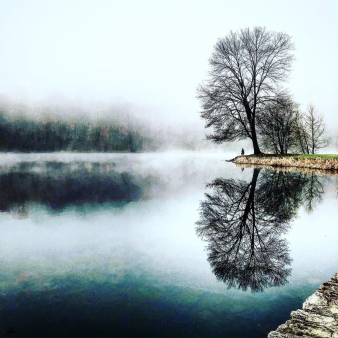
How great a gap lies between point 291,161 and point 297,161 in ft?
2.86

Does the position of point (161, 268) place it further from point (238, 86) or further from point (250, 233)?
point (238, 86)

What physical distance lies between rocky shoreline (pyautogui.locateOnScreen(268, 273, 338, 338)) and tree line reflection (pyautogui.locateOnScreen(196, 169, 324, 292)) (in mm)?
867

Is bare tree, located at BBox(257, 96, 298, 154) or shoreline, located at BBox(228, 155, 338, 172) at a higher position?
bare tree, located at BBox(257, 96, 298, 154)

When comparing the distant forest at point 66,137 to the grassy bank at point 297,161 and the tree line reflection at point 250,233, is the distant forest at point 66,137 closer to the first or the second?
the grassy bank at point 297,161

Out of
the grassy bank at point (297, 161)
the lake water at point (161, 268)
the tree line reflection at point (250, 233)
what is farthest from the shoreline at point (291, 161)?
the lake water at point (161, 268)

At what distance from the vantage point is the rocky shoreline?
3.41 m

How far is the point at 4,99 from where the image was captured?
17162 cm

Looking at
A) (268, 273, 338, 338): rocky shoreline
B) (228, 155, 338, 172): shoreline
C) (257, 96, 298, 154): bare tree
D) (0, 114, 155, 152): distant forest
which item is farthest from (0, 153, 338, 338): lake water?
(0, 114, 155, 152): distant forest

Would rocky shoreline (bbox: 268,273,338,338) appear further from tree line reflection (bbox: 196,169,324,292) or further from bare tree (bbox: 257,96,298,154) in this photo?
bare tree (bbox: 257,96,298,154)

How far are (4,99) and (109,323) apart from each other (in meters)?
195

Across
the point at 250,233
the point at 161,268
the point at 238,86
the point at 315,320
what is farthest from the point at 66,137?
the point at 315,320

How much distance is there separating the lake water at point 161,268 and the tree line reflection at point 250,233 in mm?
32

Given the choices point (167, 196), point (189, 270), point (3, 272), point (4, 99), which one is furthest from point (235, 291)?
point (4, 99)

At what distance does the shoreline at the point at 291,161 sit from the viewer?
2890cm
